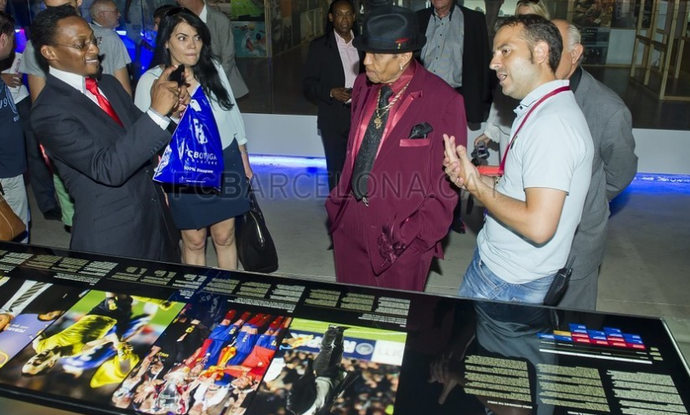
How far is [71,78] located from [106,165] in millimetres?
390

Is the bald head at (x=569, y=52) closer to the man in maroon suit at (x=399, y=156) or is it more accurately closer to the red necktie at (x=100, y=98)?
the man in maroon suit at (x=399, y=156)

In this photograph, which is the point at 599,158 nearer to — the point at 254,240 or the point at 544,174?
the point at 544,174

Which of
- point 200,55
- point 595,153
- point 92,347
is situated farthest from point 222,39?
point 92,347

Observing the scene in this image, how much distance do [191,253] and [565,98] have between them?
2.25 meters

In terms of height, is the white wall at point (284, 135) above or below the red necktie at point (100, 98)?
below

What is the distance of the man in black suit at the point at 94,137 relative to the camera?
7.38 ft

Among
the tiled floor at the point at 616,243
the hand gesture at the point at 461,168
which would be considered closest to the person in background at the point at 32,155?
the tiled floor at the point at 616,243

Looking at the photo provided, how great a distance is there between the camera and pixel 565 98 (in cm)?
198

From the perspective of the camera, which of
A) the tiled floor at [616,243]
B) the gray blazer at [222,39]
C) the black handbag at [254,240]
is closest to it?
the black handbag at [254,240]

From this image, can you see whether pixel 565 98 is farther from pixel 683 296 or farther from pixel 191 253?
pixel 683 296

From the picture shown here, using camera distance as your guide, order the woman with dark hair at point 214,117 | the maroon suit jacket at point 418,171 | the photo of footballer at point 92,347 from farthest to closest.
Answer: the woman with dark hair at point 214,117 → the maroon suit jacket at point 418,171 → the photo of footballer at point 92,347

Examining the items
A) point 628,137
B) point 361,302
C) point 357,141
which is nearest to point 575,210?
point 628,137

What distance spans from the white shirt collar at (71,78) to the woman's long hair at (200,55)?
76cm

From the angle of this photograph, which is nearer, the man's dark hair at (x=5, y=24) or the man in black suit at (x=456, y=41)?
the man's dark hair at (x=5, y=24)
